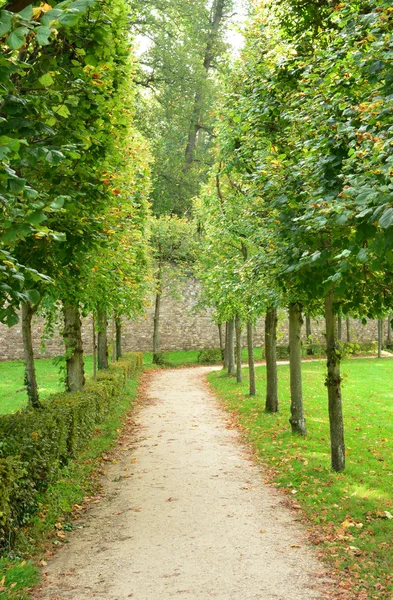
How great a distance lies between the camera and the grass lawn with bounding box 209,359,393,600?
6.43 meters

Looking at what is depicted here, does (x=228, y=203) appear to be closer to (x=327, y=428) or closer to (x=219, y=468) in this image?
(x=327, y=428)

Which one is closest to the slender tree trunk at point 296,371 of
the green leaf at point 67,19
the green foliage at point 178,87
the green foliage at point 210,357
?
the green leaf at point 67,19

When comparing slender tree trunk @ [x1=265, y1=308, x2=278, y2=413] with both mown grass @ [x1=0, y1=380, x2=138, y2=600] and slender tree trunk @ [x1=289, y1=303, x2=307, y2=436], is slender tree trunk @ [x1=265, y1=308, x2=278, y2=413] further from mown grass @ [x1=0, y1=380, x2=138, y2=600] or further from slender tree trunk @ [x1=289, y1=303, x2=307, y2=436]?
mown grass @ [x1=0, y1=380, x2=138, y2=600]

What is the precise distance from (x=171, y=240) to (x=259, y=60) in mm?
24901

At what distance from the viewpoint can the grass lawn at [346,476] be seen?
6.43 meters

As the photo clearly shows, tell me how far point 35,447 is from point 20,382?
18624 mm

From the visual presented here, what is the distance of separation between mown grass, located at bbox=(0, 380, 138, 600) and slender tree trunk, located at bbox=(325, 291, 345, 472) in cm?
411

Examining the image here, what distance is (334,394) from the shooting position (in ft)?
33.0

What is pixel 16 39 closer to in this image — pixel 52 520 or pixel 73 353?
pixel 52 520

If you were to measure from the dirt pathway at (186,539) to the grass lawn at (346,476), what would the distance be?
0.36 m

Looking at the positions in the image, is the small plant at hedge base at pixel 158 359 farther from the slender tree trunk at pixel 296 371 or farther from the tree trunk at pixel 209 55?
the slender tree trunk at pixel 296 371

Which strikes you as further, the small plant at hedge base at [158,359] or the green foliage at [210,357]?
the green foliage at [210,357]

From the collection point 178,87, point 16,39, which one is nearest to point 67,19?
point 16,39

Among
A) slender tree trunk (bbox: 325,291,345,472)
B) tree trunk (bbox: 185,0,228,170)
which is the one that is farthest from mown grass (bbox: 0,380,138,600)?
tree trunk (bbox: 185,0,228,170)
